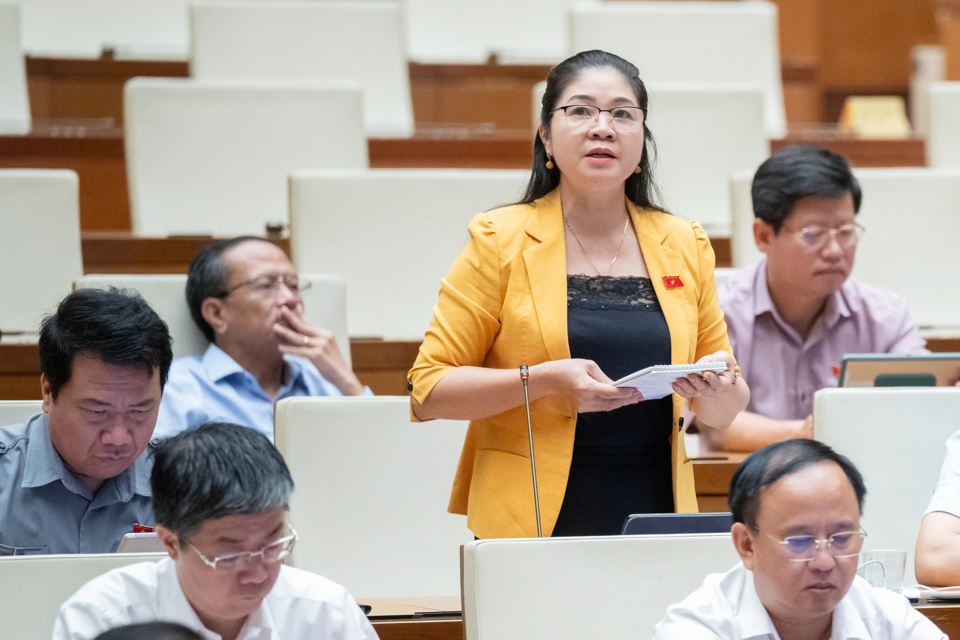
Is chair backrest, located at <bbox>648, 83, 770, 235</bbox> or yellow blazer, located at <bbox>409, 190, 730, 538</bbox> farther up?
chair backrest, located at <bbox>648, 83, 770, 235</bbox>

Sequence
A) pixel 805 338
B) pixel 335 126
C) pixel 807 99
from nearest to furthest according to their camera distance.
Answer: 1. pixel 805 338
2. pixel 335 126
3. pixel 807 99

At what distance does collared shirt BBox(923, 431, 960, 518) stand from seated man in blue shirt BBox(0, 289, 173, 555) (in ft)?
2.34

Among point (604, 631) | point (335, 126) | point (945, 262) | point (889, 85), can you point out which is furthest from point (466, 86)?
point (604, 631)

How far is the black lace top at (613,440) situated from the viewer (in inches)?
42.3

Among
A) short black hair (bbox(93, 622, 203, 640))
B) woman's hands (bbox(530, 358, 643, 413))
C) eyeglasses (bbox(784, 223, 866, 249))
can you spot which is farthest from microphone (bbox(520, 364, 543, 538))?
eyeglasses (bbox(784, 223, 866, 249))

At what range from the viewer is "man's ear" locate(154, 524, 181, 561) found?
2.72 feet

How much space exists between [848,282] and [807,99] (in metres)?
1.29

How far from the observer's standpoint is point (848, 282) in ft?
5.57

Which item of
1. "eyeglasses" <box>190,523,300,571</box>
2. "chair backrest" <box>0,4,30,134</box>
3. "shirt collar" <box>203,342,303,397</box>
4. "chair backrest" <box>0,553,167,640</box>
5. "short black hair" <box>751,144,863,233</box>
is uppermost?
"chair backrest" <box>0,4,30,134</box>

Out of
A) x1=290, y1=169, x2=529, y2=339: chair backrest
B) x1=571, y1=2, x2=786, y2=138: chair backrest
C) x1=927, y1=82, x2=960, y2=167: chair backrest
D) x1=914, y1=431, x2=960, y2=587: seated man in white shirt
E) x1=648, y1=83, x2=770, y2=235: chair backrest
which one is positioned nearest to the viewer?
x1=914, y1=431, x2=960, y2=587: seated man in white shirt

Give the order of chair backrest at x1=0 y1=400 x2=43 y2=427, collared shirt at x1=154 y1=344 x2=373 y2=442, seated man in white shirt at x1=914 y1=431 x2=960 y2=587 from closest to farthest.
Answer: seated man in white shirt at x1=914 y1=431 x2=960 y2=587
chair backrest at x1=0 y1=400 x2=43 y2=427
collared shirt at x1=154 y1=344 x2=373 y2=442

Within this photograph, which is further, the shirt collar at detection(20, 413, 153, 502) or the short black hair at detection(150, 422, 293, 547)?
the shirt collar at detection(20, 413, 153, 502)

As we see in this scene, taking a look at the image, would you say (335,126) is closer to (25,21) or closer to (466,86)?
(466,86)

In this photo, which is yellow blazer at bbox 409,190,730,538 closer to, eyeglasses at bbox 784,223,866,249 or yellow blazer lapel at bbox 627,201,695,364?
yellow blazer lapel at bbox 627,201,695,364
